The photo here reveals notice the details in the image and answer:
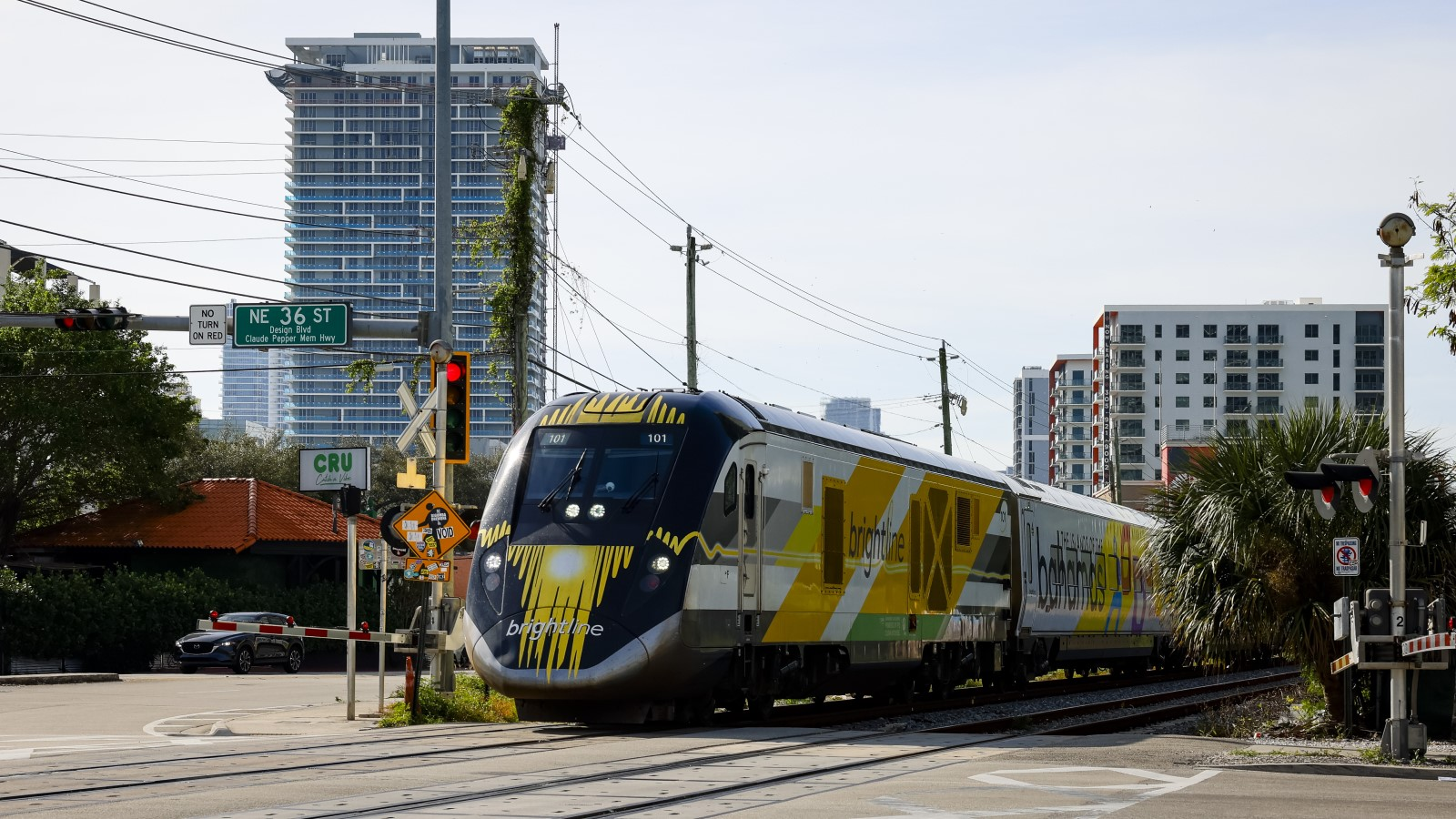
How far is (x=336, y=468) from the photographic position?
2280cm

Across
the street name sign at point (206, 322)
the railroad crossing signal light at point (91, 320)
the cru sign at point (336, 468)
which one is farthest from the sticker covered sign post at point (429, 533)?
the railroad crossing signal light at point (91, 320)

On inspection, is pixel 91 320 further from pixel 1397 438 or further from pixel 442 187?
pixel 1397 438

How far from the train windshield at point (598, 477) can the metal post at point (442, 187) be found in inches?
164

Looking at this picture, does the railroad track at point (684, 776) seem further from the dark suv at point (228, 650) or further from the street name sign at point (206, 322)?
the dark suv at point (228, 650)

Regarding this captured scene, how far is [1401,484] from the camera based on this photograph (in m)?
16.1

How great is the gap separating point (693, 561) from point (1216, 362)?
5782 inches

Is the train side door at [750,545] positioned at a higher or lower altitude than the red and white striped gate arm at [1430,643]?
higher

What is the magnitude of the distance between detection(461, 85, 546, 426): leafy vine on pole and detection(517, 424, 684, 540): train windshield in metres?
15.8

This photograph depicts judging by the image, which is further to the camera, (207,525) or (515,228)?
(207,525)

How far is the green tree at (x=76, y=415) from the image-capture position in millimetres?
45969

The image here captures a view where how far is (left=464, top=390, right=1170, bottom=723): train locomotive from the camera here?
18156 millimetres

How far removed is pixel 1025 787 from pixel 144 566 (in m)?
39.8

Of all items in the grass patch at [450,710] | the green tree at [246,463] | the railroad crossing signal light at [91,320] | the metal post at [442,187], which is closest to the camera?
the grass patch at [450,710]

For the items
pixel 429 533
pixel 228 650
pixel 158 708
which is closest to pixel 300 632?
pixel 429 533
